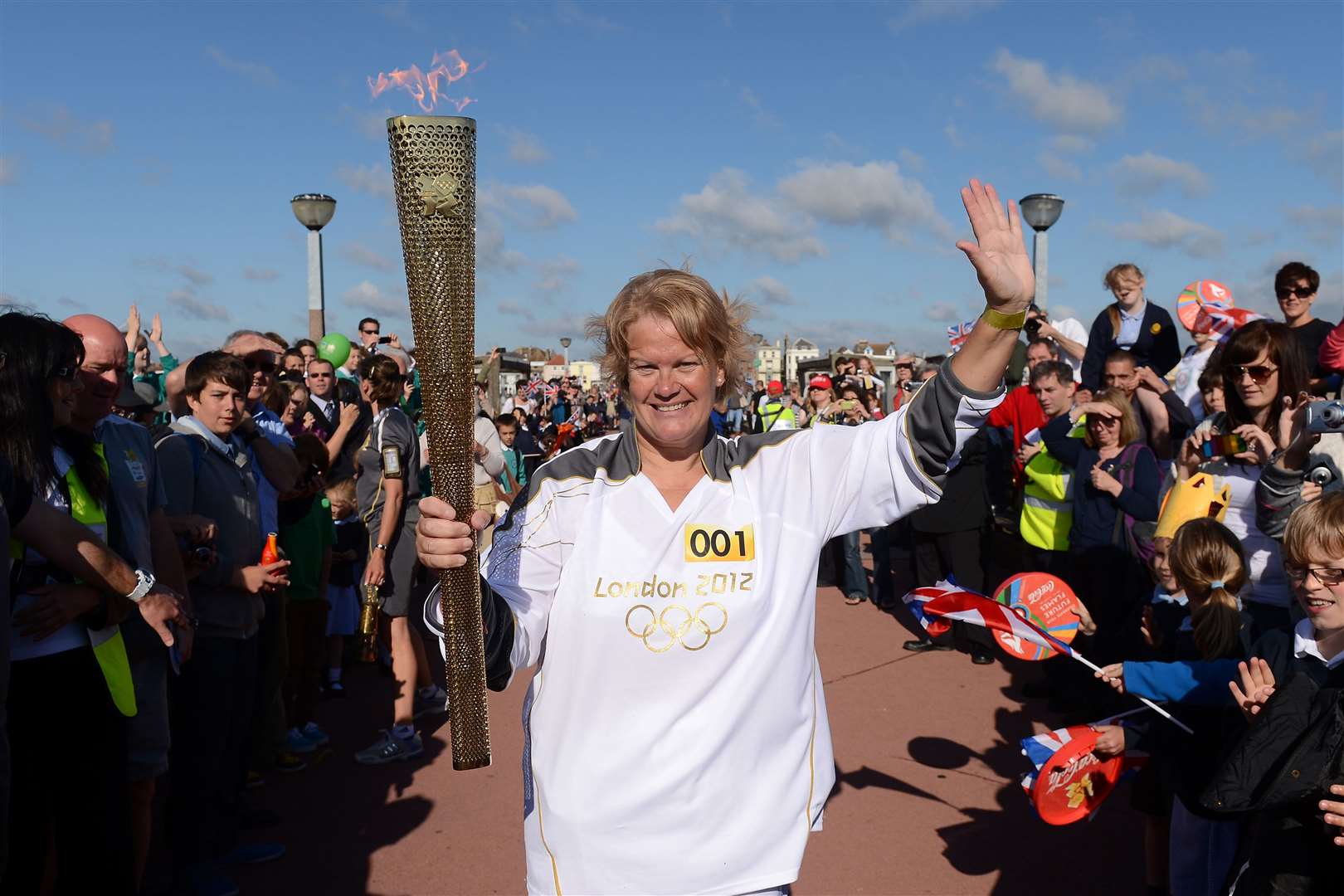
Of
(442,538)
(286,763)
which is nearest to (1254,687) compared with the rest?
(442,538)

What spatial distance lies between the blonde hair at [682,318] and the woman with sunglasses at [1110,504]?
13.7 feet

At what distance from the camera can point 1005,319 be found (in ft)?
6.79

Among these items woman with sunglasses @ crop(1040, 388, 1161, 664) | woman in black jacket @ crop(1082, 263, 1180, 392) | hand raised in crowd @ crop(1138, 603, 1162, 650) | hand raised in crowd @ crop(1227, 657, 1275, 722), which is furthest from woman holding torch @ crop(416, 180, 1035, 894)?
woman in black jacket @ crop(1082, 263, 1180, 392)

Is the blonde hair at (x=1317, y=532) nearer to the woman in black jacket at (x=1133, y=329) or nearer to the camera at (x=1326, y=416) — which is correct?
the camera at (x=1326, y=416)

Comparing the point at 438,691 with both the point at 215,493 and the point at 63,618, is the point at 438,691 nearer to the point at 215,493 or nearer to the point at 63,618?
the point at 215,493

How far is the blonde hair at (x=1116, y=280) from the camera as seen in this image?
7.61m

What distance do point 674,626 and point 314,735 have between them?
173 inches

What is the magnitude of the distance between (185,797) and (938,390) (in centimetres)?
340

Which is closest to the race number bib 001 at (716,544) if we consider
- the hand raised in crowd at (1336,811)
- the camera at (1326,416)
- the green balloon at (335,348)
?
the hand raised in crowd at (1336,811)

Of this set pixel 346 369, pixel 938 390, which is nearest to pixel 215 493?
pixel 938 390

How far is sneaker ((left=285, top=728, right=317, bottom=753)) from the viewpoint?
5.74 m

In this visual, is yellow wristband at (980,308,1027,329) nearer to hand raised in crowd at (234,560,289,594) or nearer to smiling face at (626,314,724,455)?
smiling face at (626,314,724,455)

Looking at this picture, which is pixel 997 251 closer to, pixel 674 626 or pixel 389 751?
pixel 674 626

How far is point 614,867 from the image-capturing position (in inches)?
85.6
